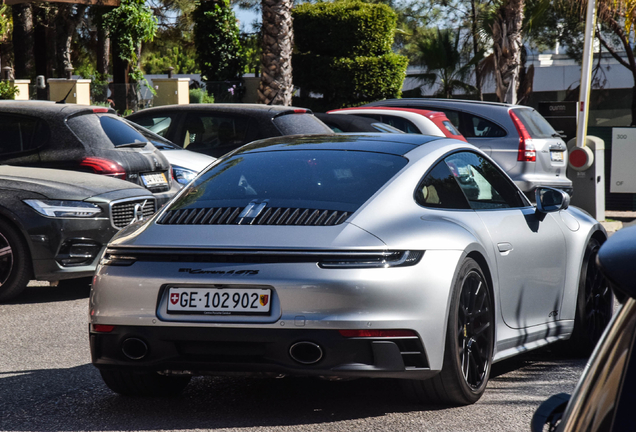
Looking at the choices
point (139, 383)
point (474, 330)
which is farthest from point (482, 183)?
point (139, 383)

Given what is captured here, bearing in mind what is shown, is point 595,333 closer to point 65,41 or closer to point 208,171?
point 208,171

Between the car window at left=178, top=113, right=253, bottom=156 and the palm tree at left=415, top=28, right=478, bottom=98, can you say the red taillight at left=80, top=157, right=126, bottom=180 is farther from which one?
the palm tree at left=415, top=28, right=478, bottom=98

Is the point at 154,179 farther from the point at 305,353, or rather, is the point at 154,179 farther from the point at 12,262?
the point at 305,353

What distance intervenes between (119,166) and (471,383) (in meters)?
5.40

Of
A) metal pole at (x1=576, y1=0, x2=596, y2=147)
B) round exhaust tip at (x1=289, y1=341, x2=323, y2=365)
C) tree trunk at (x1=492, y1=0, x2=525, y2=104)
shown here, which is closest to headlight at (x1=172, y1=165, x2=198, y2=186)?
round exhaust tip at (x1=289, y1=341, x2=323, y2=365)

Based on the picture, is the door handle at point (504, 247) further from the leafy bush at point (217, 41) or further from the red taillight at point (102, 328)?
the leafy bush at point (217, 41)

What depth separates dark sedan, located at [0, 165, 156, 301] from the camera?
776 centimetres

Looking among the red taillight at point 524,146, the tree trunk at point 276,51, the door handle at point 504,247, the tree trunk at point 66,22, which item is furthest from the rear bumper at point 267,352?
the tree trunk at point 66,22

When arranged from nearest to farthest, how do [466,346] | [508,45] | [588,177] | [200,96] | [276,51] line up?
1. [466,346]
2. [588,177]
3. [276,51]
4. [508,45]
5. [200,96]

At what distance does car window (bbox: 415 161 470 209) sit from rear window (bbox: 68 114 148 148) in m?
4.95

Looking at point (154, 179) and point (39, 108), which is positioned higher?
point (39, 108)

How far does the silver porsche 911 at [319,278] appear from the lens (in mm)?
3988

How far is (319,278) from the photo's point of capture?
3957 mm

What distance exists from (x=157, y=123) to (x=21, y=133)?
364 centimetres
